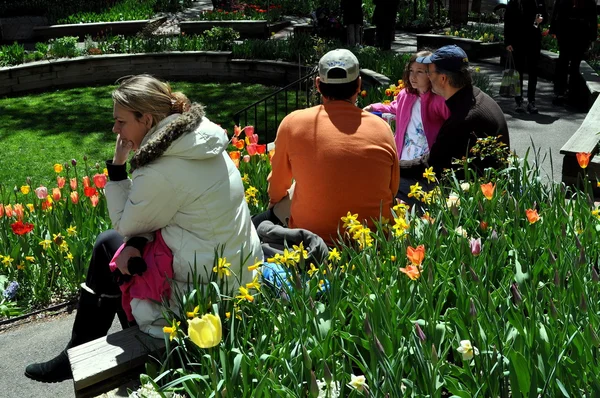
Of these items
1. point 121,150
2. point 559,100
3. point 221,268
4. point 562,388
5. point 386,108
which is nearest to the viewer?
point 562,388

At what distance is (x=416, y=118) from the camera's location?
195 inches

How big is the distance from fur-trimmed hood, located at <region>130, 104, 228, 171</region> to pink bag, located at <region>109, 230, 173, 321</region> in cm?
34

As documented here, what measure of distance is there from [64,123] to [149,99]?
7691 mm

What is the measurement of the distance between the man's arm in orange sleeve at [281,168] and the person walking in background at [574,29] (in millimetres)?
6321

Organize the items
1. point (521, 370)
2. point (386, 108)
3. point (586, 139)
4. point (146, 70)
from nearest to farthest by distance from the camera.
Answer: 1. point (521, 370)
2. point (586, 139)
3. point (386, 108)
4. point (146, 70)

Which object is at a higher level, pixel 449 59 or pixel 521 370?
pixel 449 59

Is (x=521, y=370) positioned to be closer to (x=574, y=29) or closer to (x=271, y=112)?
(x=574, y=29)

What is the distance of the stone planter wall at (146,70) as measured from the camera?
12.2 metres

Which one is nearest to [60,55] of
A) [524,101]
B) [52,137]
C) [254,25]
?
[52,137]

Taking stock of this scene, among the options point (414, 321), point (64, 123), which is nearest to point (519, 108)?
point (64, 123)

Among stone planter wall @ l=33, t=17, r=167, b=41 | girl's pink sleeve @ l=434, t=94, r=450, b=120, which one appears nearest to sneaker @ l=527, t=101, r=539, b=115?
girl's pink sleeve @ l=434, t=94, r=450, b=120

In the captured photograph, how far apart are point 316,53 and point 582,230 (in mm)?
9362

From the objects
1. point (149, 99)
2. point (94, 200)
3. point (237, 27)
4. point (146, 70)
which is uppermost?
point (149, 99)

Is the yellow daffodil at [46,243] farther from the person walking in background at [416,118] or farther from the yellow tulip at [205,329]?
the yellow tulip at [205,329]
